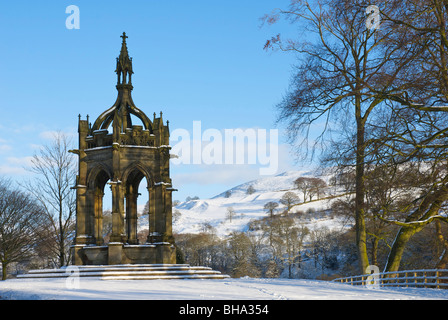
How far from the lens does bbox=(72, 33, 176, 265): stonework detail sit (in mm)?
25250

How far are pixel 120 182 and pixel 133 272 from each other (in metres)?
5.01

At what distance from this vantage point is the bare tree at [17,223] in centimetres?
3891

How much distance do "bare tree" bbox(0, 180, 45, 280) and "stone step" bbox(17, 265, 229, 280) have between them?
16406mm

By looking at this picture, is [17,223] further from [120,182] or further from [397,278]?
[397,278]

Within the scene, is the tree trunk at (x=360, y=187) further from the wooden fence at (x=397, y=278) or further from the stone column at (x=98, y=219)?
the stone column at (x=98, y=219)

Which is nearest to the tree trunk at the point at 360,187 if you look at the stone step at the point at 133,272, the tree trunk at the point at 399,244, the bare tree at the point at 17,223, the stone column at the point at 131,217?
the tree trunk at the point at 399,244

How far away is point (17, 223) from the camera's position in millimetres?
42688

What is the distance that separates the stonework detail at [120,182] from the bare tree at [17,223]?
1389 cm

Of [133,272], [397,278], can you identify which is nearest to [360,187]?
[397,278]

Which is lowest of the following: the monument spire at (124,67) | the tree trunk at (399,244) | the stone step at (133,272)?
the stone step at (133,272)

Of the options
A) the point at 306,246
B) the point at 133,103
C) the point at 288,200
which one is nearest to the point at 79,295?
the point at 133,103

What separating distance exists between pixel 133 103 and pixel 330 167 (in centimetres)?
1351

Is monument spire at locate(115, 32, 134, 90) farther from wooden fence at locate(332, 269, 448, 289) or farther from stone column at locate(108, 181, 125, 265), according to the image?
wooden fence at locate(332, 269, 448, 289)

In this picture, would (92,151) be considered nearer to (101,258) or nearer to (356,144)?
(101,258)
